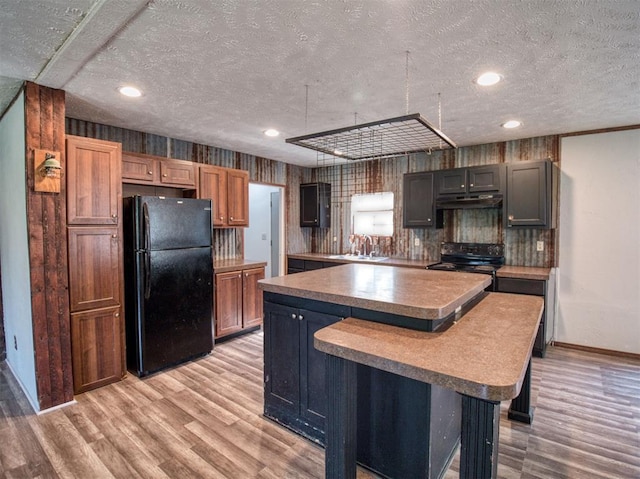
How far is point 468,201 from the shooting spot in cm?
398

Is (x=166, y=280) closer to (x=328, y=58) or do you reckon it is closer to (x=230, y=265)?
(x=230, y=265)

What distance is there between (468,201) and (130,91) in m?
3.52

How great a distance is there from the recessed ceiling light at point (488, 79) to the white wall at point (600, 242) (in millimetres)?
2013

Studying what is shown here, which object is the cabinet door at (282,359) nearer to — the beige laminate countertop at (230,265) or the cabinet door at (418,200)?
the beige laminate countertop at (230,265)

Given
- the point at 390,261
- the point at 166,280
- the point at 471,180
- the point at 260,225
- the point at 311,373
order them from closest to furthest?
the point at 311,373
the point at 166,280
the point at 471,180
the point at 390,261
the point at 260,225

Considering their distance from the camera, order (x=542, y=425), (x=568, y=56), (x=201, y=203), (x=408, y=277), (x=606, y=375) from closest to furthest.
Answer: (x=568, y=56) < (x=542, y=425) < (x=408, y=277) < (x=606, y=375) < (x=201, y=203)

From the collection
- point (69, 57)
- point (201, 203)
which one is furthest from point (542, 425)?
point (69, 57)

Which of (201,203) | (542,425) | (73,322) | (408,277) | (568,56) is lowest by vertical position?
(542,425)

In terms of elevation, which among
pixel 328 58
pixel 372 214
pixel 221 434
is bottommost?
pixel 221 434

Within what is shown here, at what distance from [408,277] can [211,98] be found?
2114 millimetres

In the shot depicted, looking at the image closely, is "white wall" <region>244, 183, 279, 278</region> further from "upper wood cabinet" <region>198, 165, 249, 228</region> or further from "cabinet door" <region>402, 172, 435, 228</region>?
"cabinet door" <region>402, 172, 435, 228</region>

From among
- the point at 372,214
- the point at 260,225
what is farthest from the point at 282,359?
the point at 260,225

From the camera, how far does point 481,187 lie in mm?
3963

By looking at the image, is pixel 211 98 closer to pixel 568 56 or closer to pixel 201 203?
pixel 201 203
